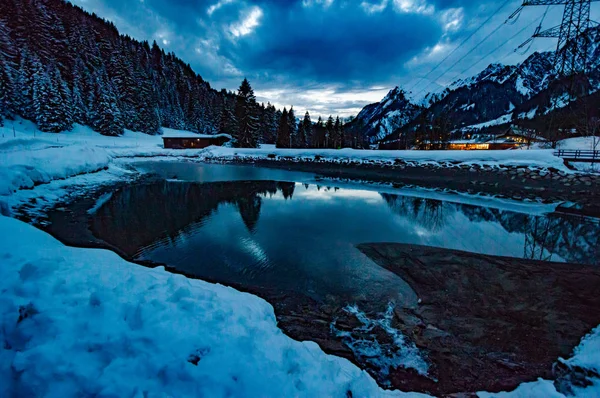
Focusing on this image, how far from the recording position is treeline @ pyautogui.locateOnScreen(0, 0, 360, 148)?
48.4 meters

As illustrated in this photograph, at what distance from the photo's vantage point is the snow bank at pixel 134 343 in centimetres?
247

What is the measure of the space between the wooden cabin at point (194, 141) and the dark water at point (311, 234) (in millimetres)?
49744

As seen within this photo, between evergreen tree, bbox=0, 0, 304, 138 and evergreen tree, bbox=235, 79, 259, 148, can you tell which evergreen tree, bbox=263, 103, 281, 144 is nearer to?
evergreen tree, bbox=0, 0, 304, 138

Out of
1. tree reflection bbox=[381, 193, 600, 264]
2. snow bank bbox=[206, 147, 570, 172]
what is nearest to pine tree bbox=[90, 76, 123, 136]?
snow bank bbox=[206, 147, 570, 172]

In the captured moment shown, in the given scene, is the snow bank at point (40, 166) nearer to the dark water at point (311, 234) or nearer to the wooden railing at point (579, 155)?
the dark water at point (311, 234)

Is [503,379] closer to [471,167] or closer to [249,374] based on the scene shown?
[249,374]

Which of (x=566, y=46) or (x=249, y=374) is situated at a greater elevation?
(x=566, y=46)

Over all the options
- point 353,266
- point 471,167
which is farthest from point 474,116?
point 353,266

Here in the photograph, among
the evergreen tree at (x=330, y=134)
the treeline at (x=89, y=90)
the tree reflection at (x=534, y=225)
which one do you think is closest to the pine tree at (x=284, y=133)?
the treeline at (x=89, y=90)

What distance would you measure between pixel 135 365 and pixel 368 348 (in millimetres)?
3543

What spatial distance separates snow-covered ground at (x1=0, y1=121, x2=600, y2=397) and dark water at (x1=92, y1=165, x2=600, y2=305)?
8.59 feet

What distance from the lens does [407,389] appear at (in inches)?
146

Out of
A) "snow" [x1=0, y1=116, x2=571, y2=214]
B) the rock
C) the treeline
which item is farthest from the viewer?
the treeline

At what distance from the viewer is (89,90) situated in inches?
2322
